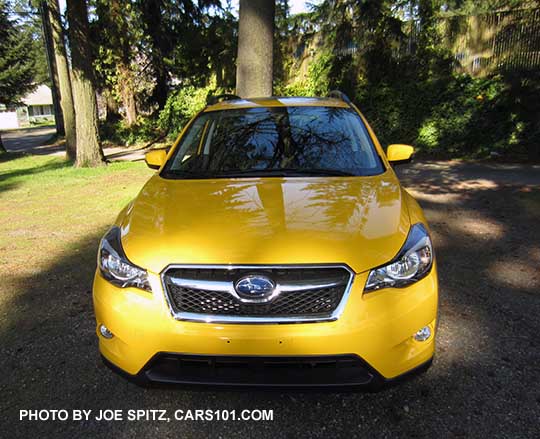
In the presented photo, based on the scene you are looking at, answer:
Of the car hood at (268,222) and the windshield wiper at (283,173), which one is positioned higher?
the windshield wiper at (283,173)

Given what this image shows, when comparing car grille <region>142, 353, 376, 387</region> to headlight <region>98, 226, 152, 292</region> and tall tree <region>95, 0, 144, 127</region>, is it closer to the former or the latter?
headlight <region>98, 226, 152, 292</region>

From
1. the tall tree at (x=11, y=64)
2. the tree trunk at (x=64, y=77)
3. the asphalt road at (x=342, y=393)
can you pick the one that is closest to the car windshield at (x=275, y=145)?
the asphalt road at (x=342, y=393)

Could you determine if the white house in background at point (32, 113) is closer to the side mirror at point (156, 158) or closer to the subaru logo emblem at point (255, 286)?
the side mirror at point (156, 158)

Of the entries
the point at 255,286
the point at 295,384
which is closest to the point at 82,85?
the point at 255,286

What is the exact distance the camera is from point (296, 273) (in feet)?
7.11

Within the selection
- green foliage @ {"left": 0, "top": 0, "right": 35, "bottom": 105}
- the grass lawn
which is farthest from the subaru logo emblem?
green foliage @ {"left": 0, "top": 0, "right": 35, "bottom": 105}

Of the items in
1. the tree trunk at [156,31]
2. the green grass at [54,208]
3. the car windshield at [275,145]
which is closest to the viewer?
the car windshield at [275,145]

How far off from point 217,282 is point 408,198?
5.11 feet

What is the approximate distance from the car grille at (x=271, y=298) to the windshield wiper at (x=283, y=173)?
116 cm

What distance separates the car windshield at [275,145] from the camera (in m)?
3.31

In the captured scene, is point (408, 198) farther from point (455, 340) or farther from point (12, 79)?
point (12, 79)

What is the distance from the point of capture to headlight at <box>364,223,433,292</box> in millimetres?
2195

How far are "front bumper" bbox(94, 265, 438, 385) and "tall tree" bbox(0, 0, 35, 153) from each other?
18.8 meters

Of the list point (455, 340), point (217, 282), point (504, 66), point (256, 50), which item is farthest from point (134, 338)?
point (504, 66)
